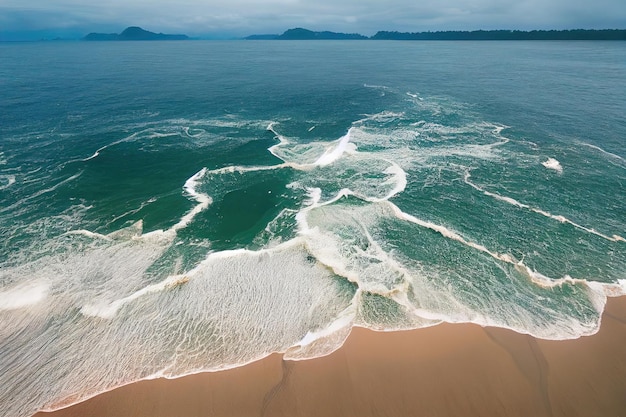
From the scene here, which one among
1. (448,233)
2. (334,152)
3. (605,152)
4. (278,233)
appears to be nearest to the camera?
(448,233)

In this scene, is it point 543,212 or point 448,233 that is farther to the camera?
point 543,212

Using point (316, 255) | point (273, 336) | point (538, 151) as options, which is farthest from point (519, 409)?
point (538, 151)

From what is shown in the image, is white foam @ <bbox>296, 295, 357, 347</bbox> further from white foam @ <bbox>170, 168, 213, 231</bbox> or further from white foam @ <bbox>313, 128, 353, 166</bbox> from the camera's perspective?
white foam @ <bbox>313, 128, 353, 166</bbox>

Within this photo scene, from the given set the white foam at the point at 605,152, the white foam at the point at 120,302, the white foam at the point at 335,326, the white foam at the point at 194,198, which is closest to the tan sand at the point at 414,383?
the white foam at the point at 335,326

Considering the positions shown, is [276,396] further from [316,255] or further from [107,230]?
[107,230]

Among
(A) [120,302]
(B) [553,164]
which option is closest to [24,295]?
(A) [120,302]

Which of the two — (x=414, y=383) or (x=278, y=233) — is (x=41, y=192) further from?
(x=414, y=383)
